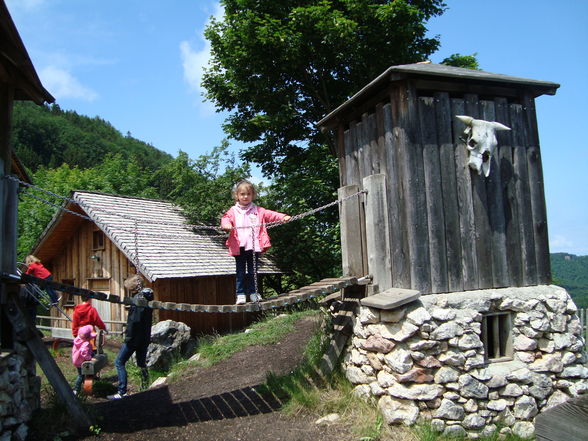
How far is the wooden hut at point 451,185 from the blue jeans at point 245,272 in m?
1.57

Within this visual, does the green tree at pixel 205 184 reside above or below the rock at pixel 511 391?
above

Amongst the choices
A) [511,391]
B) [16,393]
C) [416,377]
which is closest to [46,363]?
[16,393]

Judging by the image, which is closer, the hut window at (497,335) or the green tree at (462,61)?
the hut window at (497,335)

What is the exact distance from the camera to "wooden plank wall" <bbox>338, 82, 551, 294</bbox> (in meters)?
5.80

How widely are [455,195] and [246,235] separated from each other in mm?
3072

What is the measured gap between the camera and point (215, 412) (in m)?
6.54

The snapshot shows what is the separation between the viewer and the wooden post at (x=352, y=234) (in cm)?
652

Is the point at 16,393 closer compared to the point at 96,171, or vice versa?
the point at 16,393

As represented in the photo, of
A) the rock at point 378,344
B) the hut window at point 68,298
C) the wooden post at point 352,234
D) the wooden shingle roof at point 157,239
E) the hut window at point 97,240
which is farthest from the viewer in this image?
the hut window at point 68,298

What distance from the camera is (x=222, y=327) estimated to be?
46.4 ft

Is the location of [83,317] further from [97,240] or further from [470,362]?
[97,240]

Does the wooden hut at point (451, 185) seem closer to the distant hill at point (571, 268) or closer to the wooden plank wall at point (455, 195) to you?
the wooden plank wall at point (455, 195)

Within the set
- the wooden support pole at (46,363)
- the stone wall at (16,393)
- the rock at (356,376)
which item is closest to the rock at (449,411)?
the rock at (356,376)

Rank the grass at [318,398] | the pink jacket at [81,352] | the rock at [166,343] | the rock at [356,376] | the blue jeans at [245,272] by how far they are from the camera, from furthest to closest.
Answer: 1. the rock at [166,343]
2. the pink jacket at [81,352]
3. the blue jeans at [245,272]
4. the rock at [356,376]
5. the grass at [318,398]
